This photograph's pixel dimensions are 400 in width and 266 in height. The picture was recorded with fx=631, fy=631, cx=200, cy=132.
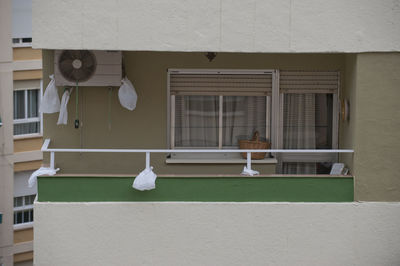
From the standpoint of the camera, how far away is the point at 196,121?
401 inches

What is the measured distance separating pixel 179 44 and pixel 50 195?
104 inches

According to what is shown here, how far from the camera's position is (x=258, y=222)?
8.47 metres

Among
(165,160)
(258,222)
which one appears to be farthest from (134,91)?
(258,222)

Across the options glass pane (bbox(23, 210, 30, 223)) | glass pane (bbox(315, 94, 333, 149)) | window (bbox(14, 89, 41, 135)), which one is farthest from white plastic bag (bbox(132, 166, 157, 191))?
glass pane (bbox(23, 210, 30, 223))

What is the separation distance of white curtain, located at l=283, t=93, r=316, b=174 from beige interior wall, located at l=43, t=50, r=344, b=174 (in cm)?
54

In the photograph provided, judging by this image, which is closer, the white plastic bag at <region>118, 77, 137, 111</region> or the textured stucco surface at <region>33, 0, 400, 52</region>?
the textured stucco surface at <region>33, 0, 400, 52</region>

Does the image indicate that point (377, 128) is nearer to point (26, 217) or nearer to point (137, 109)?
point (137, 109)

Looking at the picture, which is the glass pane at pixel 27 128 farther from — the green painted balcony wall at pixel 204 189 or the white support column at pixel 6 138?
the green painted balcony wall at pixel 204 189

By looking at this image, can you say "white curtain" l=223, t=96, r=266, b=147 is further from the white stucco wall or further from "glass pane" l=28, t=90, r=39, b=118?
"glass pane" l=28, t=90, r=39, b=118

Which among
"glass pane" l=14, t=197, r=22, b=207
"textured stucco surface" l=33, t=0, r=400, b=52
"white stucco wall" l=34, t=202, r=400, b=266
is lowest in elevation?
"glass pane" l=14, t=197, r=22, b=207

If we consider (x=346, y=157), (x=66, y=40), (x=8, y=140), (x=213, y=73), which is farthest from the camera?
(x=8, y=140)

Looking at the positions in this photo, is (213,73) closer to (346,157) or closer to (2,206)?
(346,157)

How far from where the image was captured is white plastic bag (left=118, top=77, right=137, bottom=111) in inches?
374

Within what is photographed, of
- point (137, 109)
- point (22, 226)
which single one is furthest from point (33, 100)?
point (137, 109)
